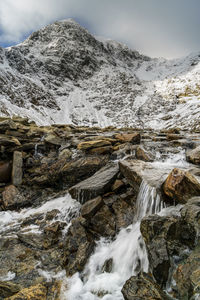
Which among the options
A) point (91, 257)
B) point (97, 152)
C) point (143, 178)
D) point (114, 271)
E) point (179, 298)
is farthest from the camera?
point (97, 152)

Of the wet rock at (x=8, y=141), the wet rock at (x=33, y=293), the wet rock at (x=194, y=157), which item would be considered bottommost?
the wet rock at (x=33, y=293)

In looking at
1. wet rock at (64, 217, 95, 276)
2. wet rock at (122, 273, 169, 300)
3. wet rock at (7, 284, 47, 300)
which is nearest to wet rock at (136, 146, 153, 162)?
wet rock at (64, 217, 95, 276)

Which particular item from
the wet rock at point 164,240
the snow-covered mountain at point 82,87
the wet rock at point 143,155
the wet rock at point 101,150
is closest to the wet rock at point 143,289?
the wet rock at point 164,240

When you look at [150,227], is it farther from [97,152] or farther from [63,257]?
[97,152]

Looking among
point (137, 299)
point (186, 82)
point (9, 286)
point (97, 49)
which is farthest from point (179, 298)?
point (97, 49)

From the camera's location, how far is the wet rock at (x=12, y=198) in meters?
6.58

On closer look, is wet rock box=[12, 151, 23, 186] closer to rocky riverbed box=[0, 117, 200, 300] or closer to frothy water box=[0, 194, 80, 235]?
rocky riverbed box=[0, 117, 200, 300]

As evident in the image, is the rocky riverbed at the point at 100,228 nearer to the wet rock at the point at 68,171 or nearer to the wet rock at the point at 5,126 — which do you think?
the wet rock at the point at 68,171

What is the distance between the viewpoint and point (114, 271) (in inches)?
140

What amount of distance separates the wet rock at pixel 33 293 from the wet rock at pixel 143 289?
1.64 metres

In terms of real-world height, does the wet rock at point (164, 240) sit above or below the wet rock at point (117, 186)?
below

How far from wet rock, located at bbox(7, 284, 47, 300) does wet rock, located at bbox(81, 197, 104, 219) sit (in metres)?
1.89

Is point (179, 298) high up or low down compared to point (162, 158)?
down

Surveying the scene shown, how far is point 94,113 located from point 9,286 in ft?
150
